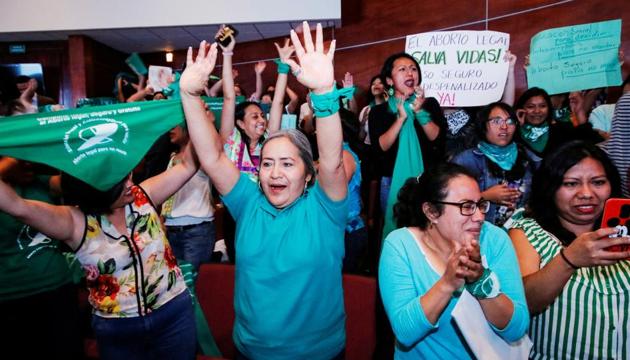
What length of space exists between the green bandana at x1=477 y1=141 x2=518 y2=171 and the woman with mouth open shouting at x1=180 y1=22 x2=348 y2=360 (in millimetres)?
1649

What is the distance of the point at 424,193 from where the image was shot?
1728 mm

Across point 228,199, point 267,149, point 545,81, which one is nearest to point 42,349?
point 228,199

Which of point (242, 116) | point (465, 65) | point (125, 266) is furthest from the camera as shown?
point (465, 65)

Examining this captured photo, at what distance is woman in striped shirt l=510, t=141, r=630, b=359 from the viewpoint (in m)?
1.58

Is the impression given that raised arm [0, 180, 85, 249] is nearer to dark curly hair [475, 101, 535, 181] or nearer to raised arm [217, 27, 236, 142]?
raised arm [217, 27, 236, 142]

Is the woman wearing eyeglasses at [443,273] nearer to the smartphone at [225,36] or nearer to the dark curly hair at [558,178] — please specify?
the dark curly hair at [558,178]

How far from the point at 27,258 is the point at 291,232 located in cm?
144

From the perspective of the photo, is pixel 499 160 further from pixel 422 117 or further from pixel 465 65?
pixel 465 65

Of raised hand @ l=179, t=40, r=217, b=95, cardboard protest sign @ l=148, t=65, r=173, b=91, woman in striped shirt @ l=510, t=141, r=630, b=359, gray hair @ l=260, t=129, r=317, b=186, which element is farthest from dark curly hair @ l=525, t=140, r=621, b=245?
cardboard protest sign @ l=148, t=65, r=173, b=91

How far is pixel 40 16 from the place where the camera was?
7.41m

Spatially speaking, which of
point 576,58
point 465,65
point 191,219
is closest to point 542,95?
point 576,58

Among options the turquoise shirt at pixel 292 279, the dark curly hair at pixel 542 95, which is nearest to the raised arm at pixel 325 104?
the turquoise shirt at pixel 292 279

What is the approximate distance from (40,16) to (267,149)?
7716 mm

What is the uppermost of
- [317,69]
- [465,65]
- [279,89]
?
[465,65]
